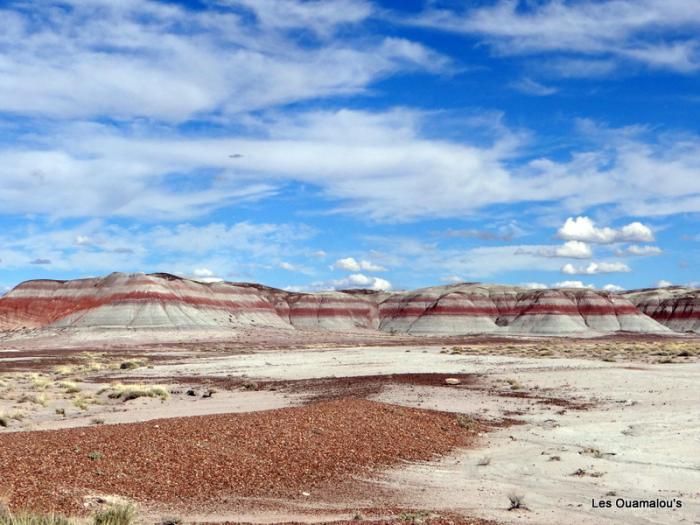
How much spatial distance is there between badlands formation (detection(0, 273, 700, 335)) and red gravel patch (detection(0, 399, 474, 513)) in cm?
10743

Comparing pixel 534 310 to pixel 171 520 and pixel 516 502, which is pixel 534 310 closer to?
pixel 516 502

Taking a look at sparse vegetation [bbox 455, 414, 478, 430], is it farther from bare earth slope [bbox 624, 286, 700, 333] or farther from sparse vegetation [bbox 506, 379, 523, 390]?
bare earth slope [bbox 624, 286, 700, 333]

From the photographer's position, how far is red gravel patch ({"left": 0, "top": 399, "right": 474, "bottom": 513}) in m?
11.7

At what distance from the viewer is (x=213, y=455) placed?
13898 millimetres

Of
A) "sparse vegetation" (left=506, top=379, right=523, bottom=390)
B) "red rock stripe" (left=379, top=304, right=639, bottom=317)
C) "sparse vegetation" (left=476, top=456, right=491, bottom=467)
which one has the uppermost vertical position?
"red rock stripe" (left=379, top=304, right=639, bottom=317)

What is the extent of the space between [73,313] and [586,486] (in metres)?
128

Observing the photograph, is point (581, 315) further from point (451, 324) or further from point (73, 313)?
point (73, 313)

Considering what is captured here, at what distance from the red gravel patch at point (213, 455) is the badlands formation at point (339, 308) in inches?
4229

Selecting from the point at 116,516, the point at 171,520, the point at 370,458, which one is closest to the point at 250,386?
the point at 370,458

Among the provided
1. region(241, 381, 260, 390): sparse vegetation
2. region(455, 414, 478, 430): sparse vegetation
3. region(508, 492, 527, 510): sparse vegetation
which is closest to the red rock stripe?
region(241, 381, 260, 390): sparse vegetation

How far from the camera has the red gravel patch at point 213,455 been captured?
38.4 feet

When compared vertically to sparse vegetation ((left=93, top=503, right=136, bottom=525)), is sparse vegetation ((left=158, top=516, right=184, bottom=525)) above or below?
below

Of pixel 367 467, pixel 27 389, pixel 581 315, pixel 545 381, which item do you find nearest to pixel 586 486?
pixel 367 467

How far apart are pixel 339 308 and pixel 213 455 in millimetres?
156640
